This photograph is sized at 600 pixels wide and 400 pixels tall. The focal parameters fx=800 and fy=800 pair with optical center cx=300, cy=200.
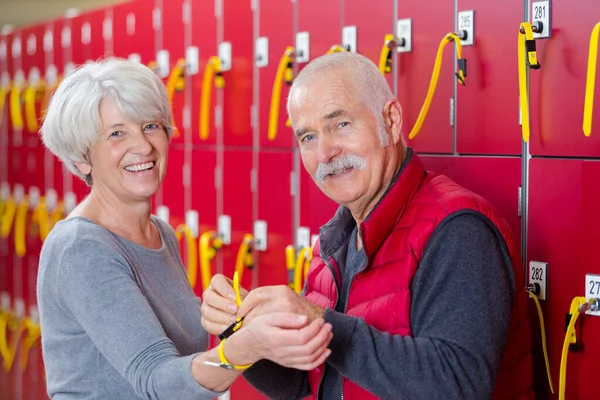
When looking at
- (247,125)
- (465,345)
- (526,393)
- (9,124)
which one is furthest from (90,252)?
(9,124)

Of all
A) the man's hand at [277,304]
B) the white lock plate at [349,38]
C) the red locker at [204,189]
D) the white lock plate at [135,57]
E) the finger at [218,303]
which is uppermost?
the white lock plate at [135,57]

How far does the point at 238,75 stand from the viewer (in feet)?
10.8

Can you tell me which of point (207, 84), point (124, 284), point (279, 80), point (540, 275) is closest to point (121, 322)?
point (124, 284)

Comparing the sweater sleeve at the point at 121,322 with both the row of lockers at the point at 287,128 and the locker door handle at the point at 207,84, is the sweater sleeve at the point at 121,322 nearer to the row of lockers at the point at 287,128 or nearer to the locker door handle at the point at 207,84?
the row of lockers at the point at 287,128

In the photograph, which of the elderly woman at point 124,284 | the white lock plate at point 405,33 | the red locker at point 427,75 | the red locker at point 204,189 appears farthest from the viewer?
the red locker at point 204,189

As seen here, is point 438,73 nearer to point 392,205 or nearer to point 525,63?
point 525,63

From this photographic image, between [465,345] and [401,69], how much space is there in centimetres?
117

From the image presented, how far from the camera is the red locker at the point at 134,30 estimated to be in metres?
3.86

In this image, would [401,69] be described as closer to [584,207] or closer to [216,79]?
[584,207]

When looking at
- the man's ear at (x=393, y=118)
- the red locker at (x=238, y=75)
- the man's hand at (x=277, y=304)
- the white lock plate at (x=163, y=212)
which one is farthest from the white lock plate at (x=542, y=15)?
the white lock plate at (x=163, y=212)

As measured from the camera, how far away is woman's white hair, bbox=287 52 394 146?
1.69 meters

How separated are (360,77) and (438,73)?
22.0 inches

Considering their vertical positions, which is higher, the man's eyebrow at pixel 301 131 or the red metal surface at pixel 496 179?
the man's eyebrow at pixel 301 131

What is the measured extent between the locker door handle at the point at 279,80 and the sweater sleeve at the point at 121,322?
1.32 meters
